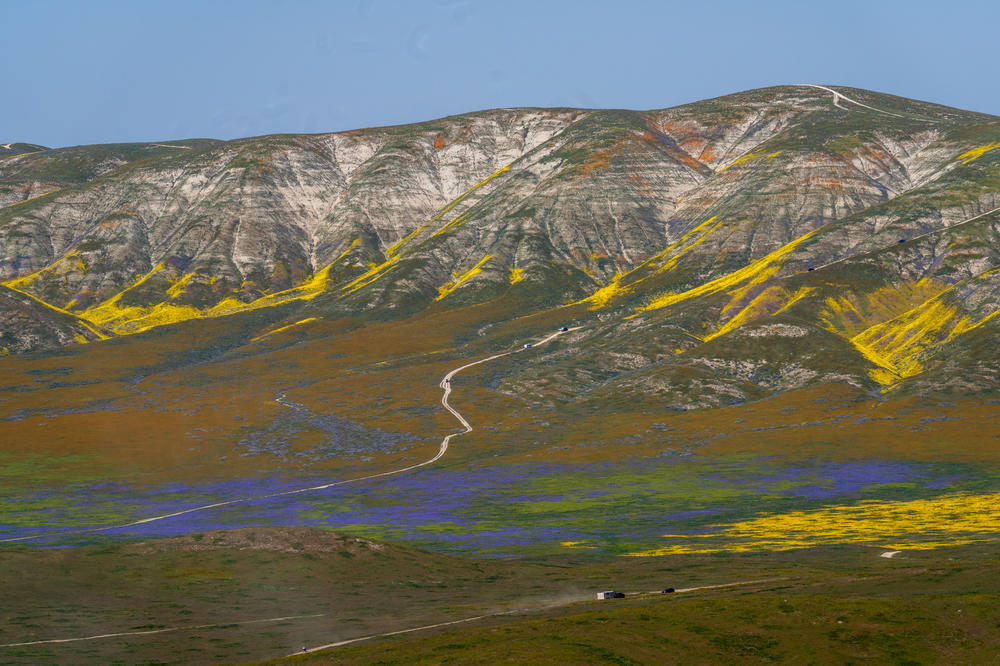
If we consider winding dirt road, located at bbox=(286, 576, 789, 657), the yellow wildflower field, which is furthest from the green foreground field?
the yellow wildflower field

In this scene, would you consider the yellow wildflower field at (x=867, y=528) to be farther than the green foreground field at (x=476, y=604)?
Yes

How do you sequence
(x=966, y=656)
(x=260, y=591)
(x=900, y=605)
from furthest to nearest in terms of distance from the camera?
(x=260, y=591) → (x=900, y=605) → (x=966, y=656)

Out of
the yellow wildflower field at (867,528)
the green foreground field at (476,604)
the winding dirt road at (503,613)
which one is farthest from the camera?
the yellow wildflower field at (867,528)

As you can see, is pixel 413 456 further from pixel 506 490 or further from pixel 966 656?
pixel 966 656

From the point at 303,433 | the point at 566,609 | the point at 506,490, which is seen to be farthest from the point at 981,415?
the point at 566,609

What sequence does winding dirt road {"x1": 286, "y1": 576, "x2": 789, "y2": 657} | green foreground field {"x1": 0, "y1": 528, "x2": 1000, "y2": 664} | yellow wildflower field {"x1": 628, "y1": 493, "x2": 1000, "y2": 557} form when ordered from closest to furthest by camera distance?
green foreground field {"x1": 0, "y1": 528, "x2": 1000, "y2": 664}, winding dirt road {"x1": 286, "y1": 576, "x2": 789, "y2": 657}, yellow wildflower field {"x1": 628, "y1": 493, "x2": 1000, "y2": 557}

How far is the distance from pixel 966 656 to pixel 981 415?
5453 inches

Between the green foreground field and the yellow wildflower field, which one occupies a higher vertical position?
the green foreground field

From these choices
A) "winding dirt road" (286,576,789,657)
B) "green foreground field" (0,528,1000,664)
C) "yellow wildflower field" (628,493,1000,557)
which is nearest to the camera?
"green foreground field" (0,528,1000,664)

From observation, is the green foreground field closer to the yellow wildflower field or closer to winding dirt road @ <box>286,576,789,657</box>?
winding dirt road @ <box>286,576,789,657</box>

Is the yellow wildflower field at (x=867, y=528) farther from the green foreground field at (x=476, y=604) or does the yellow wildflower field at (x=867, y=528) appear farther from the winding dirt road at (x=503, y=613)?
the winding dirt road at (x=503, y=613)

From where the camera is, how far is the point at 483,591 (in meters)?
80.8

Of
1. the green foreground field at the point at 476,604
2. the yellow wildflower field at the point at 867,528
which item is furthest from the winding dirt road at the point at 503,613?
the yellow wildflower field at the point at 867,528

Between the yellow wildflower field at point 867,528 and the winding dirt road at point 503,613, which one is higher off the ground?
the winding dirt road at point 503,613
